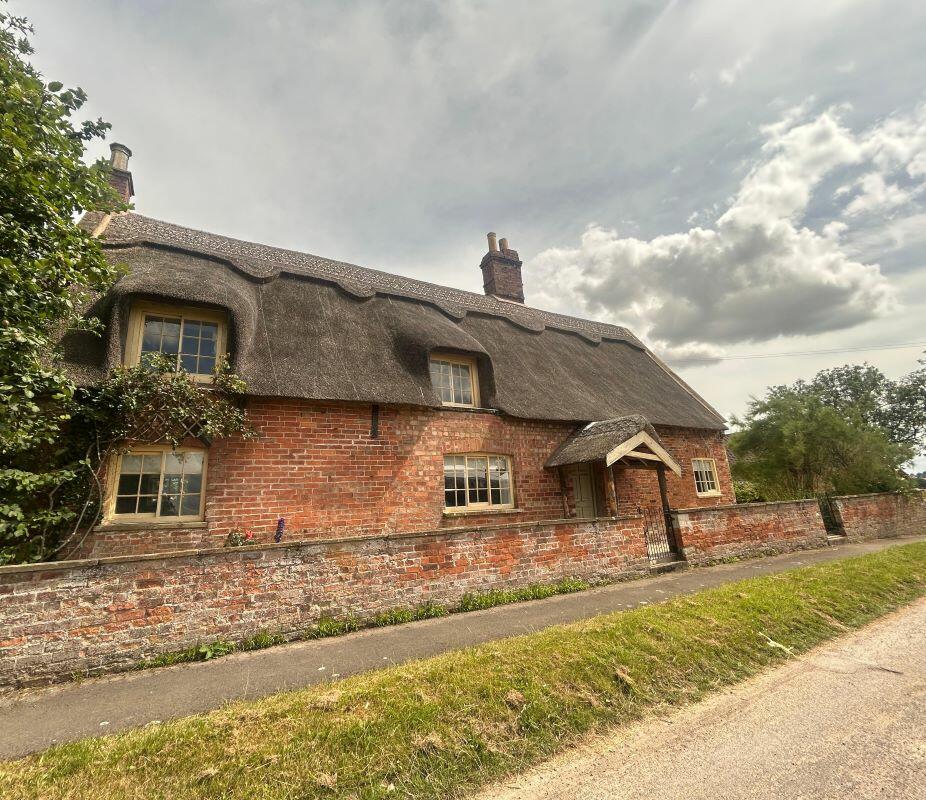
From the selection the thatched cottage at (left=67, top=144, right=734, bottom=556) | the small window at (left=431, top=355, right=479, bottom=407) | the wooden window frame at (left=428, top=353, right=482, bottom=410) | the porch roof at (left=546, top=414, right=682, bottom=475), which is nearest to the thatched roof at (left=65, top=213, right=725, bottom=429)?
the thatched cottage at (left=67, top=144, right=734, bottom=556)

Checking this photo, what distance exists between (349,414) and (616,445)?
17.5ft

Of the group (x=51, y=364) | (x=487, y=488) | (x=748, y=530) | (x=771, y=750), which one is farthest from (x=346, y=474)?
(x=748, y=530)

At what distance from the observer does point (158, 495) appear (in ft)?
22.6

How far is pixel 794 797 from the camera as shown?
2336mm

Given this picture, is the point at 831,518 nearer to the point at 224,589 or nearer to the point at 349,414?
the point at 349,414

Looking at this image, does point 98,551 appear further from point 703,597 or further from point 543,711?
point 703,597

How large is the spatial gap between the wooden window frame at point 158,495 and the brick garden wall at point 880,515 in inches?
625

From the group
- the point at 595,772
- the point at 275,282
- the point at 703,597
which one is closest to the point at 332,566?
the point at 595,772

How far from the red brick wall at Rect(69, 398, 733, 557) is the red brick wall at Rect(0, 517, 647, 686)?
82.4 inches

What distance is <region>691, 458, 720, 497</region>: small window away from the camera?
13.2 m

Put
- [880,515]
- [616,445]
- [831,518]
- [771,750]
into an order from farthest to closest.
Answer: [880,515], [831,518], [616,445], [771,750]

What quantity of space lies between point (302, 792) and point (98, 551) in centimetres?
581

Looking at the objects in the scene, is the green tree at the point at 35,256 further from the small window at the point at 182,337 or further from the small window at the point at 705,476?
the small window at the point at 705,476

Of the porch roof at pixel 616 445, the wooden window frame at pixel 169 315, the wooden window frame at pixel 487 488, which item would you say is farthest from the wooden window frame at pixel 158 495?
the porch roof at pixel 616 445
